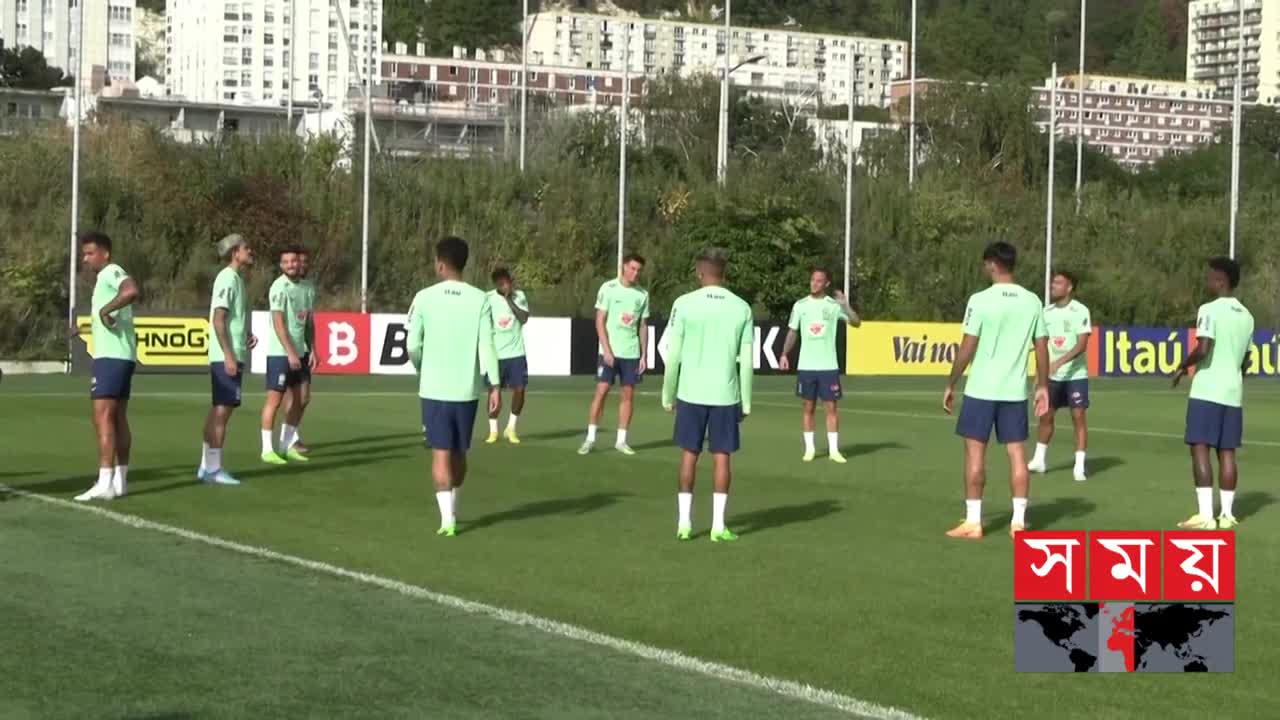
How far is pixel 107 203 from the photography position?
62594 mm

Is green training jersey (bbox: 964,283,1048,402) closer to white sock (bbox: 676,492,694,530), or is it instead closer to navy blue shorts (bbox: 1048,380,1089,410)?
white sock (bbox: 676,492,694,530)

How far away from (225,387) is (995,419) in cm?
731

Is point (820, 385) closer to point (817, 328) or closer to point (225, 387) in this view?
point (817, 328)

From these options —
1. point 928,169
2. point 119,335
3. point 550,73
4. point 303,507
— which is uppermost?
point 550,73

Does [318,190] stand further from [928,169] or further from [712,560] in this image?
[712,560]

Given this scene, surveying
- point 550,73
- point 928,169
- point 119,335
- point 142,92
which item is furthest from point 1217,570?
point 550,73

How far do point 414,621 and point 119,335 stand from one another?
22.6 feet

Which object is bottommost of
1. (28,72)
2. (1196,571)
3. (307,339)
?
(1196,571)

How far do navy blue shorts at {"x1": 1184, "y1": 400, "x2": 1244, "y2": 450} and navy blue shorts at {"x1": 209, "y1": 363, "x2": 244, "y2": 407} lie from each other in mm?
8399

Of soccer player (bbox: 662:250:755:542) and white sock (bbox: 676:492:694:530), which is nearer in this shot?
soccer player (bbox: 662:250:755:542)

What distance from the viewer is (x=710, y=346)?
1412cm

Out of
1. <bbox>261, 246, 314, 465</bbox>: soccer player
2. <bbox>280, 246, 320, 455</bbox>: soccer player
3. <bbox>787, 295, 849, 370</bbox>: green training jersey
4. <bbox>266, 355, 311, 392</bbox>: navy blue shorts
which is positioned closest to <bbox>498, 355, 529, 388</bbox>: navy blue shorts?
<bbox>280, 246, 320, 455</bbox>: soccer player

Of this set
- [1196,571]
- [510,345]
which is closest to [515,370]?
[510,345]

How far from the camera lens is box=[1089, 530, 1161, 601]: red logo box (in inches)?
367
